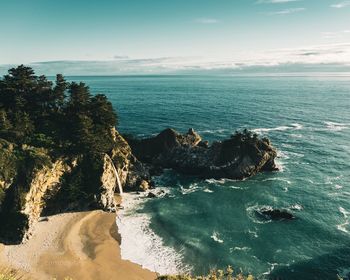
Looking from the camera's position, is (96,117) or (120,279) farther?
(96,117)

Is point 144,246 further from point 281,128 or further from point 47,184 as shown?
point 281,128

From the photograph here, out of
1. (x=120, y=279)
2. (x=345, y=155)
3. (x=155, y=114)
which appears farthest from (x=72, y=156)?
(x=155, y=114)

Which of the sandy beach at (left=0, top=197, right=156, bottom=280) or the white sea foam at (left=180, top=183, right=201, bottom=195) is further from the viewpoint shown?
the white sea foam at (left=180, top=183, right=201, bottom=195)

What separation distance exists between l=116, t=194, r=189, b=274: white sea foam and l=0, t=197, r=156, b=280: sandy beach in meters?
1.32

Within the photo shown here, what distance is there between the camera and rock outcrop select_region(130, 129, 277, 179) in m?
83.1

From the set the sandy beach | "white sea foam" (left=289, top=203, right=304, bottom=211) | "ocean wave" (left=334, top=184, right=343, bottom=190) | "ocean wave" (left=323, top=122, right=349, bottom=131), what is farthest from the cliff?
"ocean wave" (left=323, top=122, right=349, bottom=131)

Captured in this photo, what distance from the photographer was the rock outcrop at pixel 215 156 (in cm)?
8306

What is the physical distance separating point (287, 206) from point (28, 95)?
210 ft

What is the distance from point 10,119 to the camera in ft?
226

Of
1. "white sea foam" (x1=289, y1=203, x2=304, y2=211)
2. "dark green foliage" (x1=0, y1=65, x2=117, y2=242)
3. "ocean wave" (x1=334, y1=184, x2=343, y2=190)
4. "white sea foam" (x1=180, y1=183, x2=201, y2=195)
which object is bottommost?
"white sea foam" (x1=289, y1=203, x2=304, y2=211)

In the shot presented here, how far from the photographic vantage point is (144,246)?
5644 cm

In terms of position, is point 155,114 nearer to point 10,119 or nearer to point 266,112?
point 266,112

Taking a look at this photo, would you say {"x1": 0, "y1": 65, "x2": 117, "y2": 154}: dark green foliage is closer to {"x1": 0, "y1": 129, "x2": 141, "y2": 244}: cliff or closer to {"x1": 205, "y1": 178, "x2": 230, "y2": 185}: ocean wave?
{"x1": 0, "y1": 129, "x2": 141, "y2": 244}: cliff

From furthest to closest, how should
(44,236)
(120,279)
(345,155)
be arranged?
(345,155)
(44,236)
(120,279)
